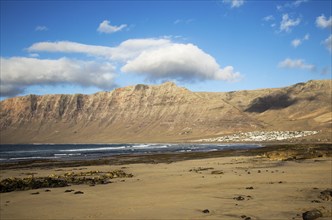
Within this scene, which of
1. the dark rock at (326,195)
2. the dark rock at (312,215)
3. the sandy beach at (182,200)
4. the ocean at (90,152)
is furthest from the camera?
the ocean at (90,152)

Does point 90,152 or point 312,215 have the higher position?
point 312,215

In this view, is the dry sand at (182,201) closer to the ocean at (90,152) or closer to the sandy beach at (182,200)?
the sandy beach at (182,200)

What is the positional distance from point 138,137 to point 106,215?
18875 centimetres

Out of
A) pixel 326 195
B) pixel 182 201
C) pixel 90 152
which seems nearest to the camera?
pixel 326 195

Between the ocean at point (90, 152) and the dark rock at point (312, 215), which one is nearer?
the dark rock at point (312, 215)

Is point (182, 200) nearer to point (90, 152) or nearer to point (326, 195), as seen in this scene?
point (326, 195)

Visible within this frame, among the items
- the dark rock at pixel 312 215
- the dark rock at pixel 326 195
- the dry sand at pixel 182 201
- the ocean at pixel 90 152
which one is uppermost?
the dark rock at pixel 312 215

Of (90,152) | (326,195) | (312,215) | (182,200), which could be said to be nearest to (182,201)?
(182,200)

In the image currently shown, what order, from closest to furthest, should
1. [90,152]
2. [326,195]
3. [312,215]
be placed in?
[312,215]
[326,195]
[90,152]

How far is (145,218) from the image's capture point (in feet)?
37.1

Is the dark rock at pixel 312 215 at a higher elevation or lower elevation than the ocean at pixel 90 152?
higher

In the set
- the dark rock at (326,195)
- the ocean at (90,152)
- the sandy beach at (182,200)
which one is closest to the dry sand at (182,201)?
the sandy beach at (182,200)

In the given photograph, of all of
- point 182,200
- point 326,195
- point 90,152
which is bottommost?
point 90,152

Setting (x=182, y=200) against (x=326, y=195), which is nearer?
(x=326, y=195)
